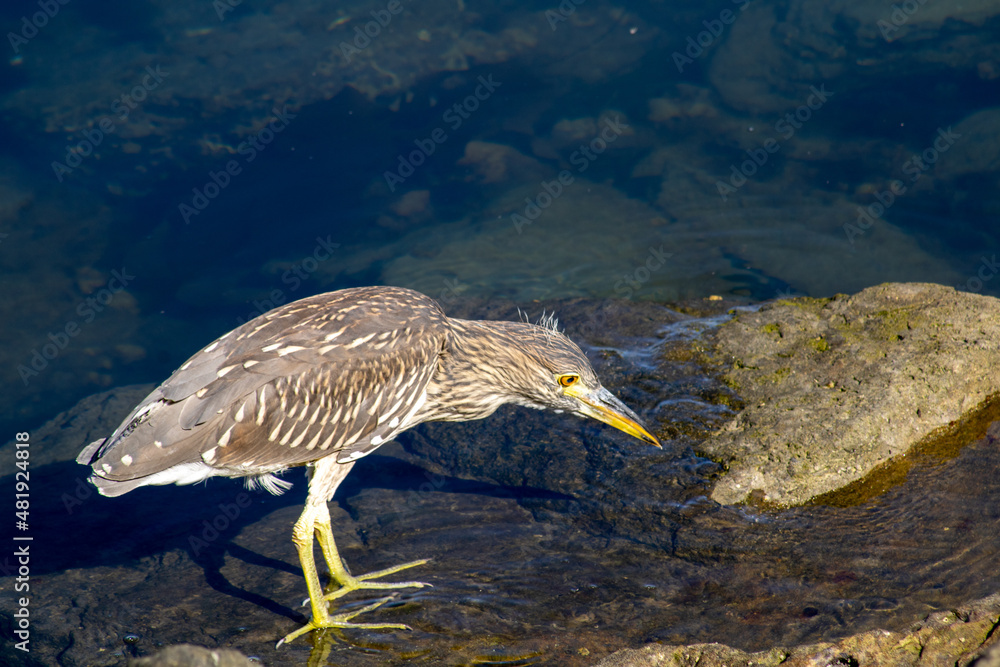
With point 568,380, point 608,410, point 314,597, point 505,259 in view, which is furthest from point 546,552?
point 505,259

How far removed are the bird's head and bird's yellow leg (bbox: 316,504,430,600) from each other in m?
1.32

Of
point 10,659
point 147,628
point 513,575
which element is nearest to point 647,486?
point 513,575

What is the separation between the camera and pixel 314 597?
12.9 ft

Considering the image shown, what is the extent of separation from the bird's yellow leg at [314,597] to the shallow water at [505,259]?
0.47 ft

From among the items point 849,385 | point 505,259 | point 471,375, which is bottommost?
point 505,259

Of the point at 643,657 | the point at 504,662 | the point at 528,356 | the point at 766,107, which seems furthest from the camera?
the point at 766,107

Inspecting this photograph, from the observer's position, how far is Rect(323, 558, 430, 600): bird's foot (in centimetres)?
420

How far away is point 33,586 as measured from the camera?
4410mm

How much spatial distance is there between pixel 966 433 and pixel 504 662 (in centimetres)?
333

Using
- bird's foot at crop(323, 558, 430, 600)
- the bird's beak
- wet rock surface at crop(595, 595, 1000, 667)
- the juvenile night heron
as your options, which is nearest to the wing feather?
the juvenile night heron

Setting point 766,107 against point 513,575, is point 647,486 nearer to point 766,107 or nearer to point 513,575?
point 513,575

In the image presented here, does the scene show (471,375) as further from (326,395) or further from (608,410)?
(326,395)

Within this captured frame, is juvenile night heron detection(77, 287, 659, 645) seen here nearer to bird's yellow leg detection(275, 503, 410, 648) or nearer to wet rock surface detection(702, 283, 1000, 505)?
bird's yellow leg detection(275, 503, 410, 648)

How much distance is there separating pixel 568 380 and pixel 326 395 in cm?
Answer: 157
